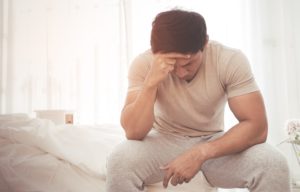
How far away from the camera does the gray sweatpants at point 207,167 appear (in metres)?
0.92

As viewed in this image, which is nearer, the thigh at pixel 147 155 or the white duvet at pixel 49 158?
A: the thigh at pixel 147 155

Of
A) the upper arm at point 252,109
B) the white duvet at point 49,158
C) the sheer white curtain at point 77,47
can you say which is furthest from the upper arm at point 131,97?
the sheer white curtain at point 77,47

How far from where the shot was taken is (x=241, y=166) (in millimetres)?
985

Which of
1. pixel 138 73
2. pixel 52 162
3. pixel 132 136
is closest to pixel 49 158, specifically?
pixel 52 162

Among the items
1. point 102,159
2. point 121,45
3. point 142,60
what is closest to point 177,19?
point 142,60

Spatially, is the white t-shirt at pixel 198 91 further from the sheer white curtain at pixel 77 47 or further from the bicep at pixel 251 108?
the sheer white curtain at pixel 77 47

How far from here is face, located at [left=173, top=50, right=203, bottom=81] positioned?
1.10 meters

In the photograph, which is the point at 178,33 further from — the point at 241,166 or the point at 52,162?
the point at 52,162

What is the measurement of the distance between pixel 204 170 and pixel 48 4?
209cm

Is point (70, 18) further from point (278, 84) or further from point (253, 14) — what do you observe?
point (278, 84)

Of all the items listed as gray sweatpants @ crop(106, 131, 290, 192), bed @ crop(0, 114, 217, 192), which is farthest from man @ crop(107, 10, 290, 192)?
bed @ crop(0, 114, 217, 192)

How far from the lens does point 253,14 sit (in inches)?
94.6

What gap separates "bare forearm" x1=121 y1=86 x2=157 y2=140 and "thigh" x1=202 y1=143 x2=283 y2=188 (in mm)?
251

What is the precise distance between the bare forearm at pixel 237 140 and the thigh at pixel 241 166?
25mm
